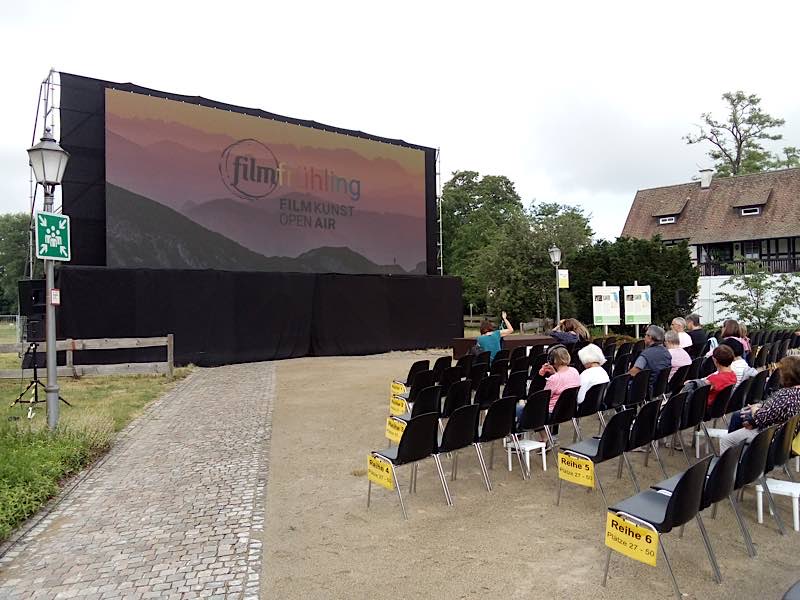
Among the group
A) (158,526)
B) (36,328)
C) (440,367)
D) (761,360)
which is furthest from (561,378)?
(36,328)

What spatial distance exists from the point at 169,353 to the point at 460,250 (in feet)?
82.9

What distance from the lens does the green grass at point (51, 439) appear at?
13.3 feet

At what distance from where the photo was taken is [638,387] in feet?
18.0

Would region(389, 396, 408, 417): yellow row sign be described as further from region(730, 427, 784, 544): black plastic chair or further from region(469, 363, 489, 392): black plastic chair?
region(730, 427, 784, 544): black plastic chair

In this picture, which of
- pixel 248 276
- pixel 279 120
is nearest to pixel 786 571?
pixel 248 276

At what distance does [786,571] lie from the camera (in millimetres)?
2891

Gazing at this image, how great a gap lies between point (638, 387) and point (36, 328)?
10212 mm

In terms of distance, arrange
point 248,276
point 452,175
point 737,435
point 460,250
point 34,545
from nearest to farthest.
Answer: point 34,545 < point 737,435 < point 248,276 < point 460,250 < point 452,175

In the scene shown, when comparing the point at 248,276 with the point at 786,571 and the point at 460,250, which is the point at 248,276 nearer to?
the point at 786,571

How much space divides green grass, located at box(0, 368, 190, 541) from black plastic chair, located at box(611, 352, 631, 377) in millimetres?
5766

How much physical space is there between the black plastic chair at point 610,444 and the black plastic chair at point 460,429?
67cm

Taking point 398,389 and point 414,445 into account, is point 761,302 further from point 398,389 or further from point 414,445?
point 414,445

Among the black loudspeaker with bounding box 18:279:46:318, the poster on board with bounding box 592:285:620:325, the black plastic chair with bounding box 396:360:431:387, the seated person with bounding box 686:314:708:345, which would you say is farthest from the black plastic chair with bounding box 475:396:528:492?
the poster on board with bounding box 592:285:620:325

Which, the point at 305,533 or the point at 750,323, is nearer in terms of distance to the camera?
the point at 305,533
